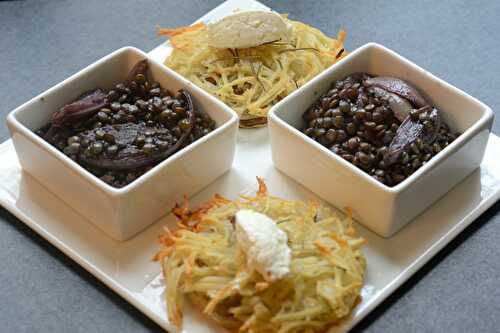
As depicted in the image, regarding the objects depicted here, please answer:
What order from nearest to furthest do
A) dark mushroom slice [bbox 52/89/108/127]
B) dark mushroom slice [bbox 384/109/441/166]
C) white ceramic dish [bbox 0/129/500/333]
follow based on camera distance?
white ceramic dish [bbox 0/129/500/333], dark mushroom slice [bbox 384/109/441/166], dark mushroom slice [bbox 52/89/108/127]

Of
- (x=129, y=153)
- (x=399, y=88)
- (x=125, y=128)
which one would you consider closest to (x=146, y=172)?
(x=129, y=153)

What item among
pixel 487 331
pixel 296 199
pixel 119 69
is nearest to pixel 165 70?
pixel 119 69

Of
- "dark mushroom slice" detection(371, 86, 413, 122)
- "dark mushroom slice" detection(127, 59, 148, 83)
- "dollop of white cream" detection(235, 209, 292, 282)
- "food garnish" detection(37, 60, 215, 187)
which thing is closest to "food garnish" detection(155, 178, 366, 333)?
"dollop of white cream" detection(235, 209, 292, 282)

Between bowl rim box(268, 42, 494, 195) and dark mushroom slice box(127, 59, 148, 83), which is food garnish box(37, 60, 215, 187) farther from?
bowl rim box(268, 42, 494, 195)

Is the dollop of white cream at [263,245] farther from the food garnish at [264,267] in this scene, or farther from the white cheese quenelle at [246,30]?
the white cheese quenelle at [246,30]

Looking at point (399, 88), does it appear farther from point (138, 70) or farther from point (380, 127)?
point (138, 70)

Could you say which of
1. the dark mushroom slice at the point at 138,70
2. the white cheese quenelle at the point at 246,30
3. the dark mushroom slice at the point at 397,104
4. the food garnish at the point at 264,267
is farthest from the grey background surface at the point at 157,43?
the white cheese quenelle at the point at 246,30
